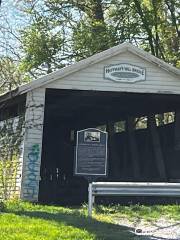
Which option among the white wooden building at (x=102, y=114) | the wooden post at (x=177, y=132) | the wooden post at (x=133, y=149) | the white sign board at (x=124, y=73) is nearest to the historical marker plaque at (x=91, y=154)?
the white wooden building at (x=102, y=114)

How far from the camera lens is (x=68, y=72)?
17734mm

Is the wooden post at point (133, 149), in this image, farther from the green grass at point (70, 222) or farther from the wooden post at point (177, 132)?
the green grass at point (70, 222)

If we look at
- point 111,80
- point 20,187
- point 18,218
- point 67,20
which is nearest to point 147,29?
→ point 67,20

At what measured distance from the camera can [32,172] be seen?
57.1 ft

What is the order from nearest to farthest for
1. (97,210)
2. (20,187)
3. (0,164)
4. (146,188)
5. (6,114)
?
(146,188), (97,210), (20,187), (0,164), (6,114)

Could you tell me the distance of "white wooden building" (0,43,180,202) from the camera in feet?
57.7

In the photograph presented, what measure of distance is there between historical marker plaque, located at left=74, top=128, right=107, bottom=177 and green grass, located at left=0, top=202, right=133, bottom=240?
151cm

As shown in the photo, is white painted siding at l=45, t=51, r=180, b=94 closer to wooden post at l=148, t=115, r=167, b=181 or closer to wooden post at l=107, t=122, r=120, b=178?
wooden post at l=148, t=115, r=167, b=181

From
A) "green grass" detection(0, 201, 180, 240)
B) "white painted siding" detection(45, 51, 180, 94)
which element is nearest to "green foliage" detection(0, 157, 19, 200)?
"white painted siding" detection(45, 51, 180, 94)

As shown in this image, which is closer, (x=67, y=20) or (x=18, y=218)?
(x=18, y=218)

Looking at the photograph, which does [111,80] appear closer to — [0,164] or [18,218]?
[0,164]

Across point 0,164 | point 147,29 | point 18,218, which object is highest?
point 147,29

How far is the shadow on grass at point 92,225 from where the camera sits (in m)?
9.91

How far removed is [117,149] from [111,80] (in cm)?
975
